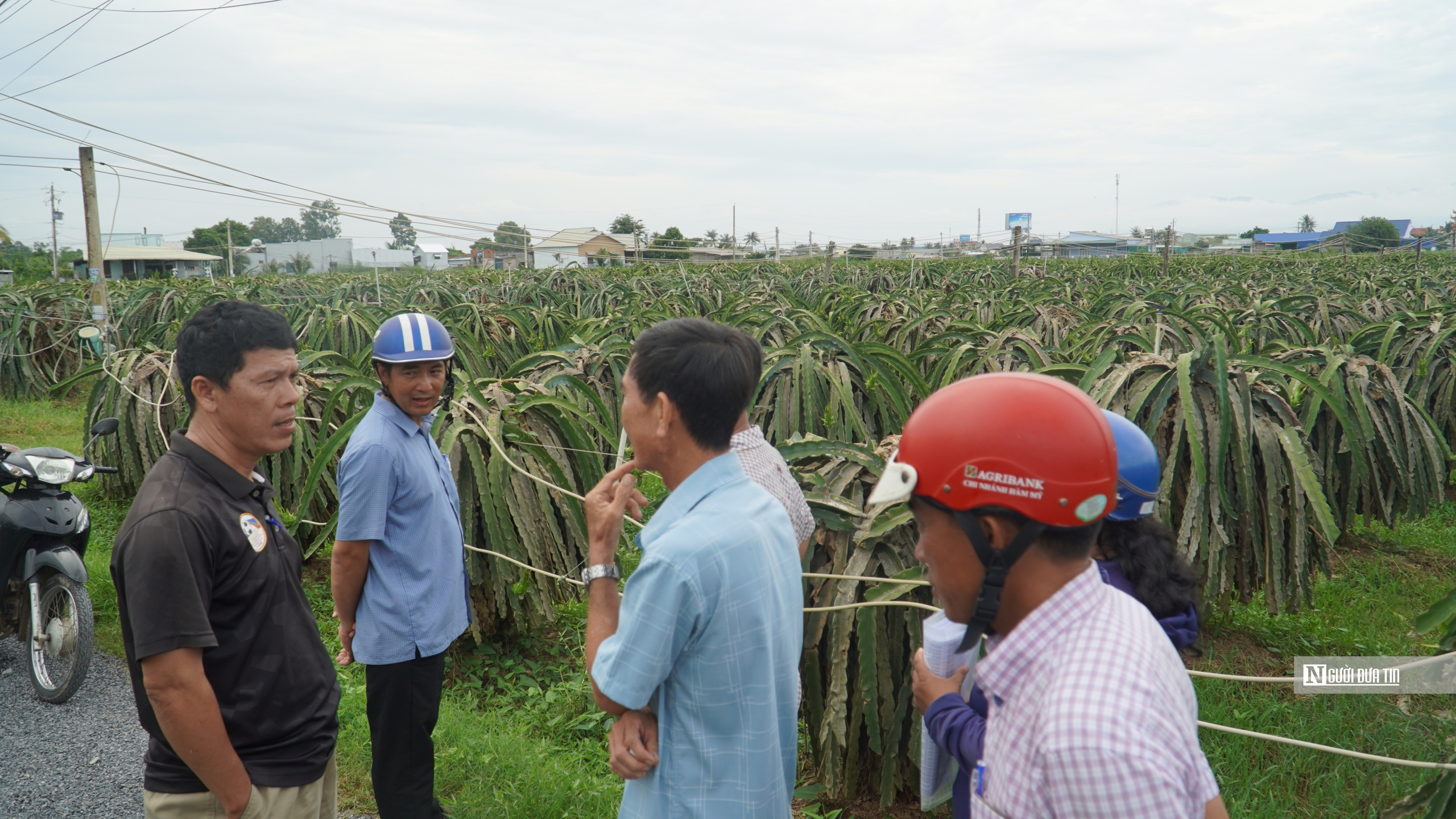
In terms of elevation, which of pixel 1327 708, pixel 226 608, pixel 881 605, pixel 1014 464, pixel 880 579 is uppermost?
pixel 1014 464

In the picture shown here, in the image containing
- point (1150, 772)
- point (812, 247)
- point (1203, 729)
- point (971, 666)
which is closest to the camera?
point (1150, 772)

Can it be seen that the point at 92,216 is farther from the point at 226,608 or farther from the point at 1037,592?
the point at 1037,592

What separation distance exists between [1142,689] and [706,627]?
697mm

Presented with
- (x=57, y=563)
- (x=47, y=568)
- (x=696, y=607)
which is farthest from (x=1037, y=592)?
(x=47, y=568)

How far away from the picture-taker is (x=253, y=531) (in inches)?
73.6

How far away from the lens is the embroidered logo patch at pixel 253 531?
1.84 m

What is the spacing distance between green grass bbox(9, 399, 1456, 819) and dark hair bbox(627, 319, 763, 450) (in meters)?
2.03

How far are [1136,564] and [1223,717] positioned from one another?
7.85ft

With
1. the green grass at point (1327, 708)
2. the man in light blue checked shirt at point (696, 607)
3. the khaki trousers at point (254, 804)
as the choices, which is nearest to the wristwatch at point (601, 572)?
the man in light blue checked shirt at point (696, 607)

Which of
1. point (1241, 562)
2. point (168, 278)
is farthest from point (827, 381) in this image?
point (168, 278)

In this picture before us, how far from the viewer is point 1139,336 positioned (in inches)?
180

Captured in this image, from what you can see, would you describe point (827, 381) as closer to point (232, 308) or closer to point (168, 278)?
point (232, 308)

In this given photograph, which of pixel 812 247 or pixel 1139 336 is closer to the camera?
pixel 1139 336

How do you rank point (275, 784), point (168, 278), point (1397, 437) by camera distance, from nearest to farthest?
point (275, 784) < point (1397, 437) < point (168, 278)
